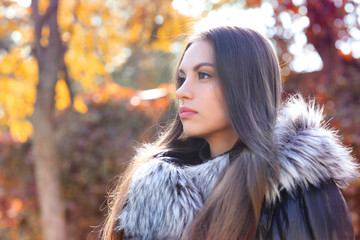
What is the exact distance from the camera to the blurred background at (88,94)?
3.99 m

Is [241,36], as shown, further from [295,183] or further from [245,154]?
[295,183]

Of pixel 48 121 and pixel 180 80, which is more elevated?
pixel 180 80

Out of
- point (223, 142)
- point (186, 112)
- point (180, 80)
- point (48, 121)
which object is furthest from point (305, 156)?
point (48, 121)

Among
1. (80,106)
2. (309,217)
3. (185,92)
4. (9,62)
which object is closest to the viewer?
(309,217)

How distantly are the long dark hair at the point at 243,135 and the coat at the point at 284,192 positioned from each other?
0.05 metres

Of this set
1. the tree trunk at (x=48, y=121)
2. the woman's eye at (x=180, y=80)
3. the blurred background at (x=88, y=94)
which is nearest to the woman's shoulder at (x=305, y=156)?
the woman's eye at (x=180, y=80)

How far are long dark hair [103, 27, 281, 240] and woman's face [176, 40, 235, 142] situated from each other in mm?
36

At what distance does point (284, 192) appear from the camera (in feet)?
5.34

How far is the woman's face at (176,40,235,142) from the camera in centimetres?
178

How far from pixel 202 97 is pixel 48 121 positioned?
2.72 metres

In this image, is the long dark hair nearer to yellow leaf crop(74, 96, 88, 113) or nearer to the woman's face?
the woman's face

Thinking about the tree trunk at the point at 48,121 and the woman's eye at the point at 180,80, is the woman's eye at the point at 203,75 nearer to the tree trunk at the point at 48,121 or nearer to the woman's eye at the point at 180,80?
the woman's eye at the point at 180,80

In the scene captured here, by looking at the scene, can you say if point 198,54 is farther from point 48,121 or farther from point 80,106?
point 80,106

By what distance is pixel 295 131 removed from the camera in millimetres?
1767
